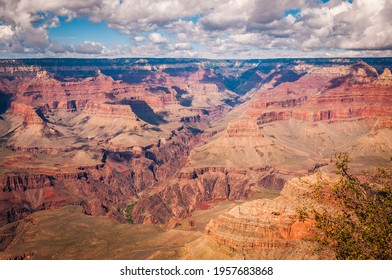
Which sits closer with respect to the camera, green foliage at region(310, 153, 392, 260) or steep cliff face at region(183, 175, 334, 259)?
green foliage at region(310, 153, 392, 260)

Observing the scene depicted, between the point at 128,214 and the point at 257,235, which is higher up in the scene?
the point at 257,235

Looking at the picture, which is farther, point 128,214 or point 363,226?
point 128,214

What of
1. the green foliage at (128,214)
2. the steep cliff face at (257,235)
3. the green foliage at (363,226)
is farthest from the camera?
the green foliage at (128,214)

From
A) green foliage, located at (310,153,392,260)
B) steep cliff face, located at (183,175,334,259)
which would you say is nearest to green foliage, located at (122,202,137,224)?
steep cliff face, located at (183,175,334,259)

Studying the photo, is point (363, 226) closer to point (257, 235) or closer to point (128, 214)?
point (257, 235)

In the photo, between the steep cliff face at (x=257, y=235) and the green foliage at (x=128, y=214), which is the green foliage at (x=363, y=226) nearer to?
the steep cliff face at (x=257, y=235)

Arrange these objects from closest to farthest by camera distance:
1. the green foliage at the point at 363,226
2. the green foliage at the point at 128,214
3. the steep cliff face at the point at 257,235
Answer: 1. the green foliage at the point at 363,226
2. the steep cliff face at the point at 257,235
3. the green foliage at the point at 128,214

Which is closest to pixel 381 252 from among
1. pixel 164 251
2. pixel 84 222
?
pixel 164 251

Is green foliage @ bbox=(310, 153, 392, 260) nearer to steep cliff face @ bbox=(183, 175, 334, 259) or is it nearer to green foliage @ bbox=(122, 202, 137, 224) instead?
steep cliff face @ bbox=(183, 175, 334, 259)

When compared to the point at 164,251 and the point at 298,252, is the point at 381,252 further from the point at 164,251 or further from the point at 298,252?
the point at 164,251

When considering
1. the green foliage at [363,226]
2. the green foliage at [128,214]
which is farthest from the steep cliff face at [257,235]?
the green foliage at [128,214]

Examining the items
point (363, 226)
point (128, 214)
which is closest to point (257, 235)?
point (363, 226)

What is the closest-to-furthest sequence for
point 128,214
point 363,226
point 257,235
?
point 363,226, point 257,235, point 128,214

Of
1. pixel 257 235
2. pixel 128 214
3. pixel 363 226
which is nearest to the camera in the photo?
pixel 363 226
